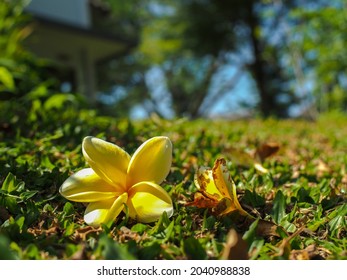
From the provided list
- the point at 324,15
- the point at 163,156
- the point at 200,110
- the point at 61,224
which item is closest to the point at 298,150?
the point at 163,156

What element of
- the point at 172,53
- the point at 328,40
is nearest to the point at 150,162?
the point at 328,40

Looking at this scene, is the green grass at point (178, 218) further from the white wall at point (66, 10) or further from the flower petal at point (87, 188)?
the white wall at point (66, 10)

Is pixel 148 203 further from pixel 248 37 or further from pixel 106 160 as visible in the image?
pixel 248 37

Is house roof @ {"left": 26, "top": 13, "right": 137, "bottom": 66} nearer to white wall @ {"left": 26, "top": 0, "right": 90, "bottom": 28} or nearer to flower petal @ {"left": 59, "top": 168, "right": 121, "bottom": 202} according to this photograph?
white wall @ {"left": 26, "top": 0, "right": 90, "bottom": 28}

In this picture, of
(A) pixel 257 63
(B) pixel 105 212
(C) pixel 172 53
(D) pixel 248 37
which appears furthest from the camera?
(C) pixel 172 53

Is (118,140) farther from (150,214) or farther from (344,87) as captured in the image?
(344,87)
